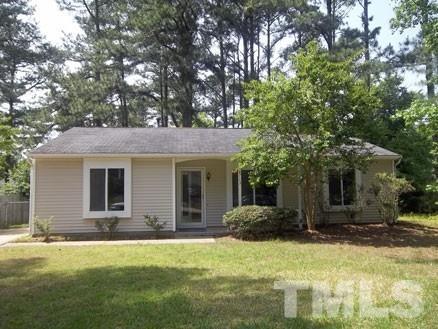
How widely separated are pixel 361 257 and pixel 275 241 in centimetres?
307

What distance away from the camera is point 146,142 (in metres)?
14.8

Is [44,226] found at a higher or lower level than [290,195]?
lower

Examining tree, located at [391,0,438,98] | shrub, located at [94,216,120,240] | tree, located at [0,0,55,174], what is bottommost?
shrub, located at [94,216,120,240]

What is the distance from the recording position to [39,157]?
13.0 m

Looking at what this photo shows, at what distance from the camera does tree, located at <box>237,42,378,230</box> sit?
11.8m

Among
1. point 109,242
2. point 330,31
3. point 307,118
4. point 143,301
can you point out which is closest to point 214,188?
point 109,242

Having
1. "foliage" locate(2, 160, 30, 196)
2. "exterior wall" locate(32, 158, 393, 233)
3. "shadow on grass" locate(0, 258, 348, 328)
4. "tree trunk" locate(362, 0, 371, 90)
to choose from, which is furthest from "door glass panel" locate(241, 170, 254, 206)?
"tree trunk" locate(362, 0, 371, 90)

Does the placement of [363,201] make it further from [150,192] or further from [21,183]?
[21,183]

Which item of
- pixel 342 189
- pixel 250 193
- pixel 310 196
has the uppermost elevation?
pixel 342 189

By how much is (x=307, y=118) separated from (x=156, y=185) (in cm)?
545

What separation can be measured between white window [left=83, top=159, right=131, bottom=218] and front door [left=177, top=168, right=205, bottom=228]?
7.26 feet

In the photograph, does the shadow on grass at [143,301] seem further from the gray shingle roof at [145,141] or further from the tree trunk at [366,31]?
the tree trunk at [366,31]

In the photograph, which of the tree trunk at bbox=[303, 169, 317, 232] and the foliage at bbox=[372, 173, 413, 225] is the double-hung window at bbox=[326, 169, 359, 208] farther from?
the tree trunk at bbox=[303, 169, 317, 232]

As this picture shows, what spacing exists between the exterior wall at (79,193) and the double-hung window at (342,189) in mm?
5971
